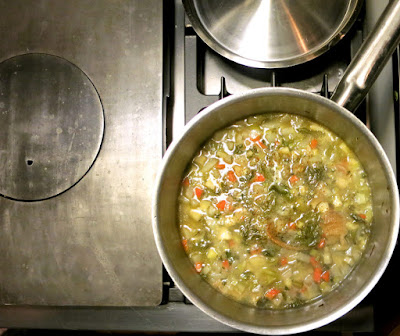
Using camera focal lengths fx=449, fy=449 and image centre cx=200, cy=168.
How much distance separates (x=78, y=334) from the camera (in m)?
1.72

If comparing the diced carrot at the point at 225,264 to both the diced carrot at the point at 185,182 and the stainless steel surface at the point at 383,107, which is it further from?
the stainless steel surface at the point at 383,107

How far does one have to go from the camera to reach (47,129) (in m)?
1.48

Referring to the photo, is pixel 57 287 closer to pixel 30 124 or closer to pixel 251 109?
pixel 30 124

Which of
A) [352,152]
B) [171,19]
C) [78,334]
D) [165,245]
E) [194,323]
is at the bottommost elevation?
[78,334]

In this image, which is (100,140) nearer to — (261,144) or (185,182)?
(185,182)

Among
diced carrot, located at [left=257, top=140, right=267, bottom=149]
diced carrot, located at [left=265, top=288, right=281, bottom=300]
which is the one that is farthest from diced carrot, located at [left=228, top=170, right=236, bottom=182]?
diced carrot, located at [left=265, top=288, right=281, bottom=300]

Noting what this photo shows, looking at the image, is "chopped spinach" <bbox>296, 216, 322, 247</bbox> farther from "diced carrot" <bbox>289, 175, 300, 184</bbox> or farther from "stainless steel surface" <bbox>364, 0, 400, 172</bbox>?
"stainless steel surface" <bbox>364, 0, 400, 172</bbox>

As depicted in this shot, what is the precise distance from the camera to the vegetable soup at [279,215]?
1299mm

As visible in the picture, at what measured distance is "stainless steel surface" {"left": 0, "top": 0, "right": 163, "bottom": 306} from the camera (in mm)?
1434

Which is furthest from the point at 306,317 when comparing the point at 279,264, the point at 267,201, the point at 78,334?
the point at 78,334

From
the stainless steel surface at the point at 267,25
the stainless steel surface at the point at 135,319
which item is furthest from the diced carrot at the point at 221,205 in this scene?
the stainless steel surface at the point at 267,25

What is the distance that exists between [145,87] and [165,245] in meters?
0.55

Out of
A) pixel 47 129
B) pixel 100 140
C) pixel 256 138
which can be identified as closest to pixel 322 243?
pixel 256 138

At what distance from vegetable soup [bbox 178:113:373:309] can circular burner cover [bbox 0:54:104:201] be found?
40cm
